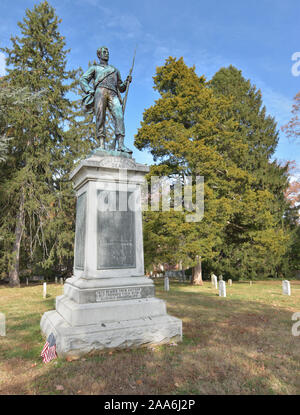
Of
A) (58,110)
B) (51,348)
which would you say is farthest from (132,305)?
(58,110)

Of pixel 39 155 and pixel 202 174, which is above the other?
pixel 39 155

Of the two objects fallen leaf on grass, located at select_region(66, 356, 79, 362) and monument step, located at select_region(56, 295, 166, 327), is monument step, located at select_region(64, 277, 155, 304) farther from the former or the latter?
fallen leaf on grass, located at select_region(66, 356, 79, 362)

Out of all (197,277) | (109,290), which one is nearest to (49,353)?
(109,290)

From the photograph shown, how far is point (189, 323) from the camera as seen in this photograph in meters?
6.39

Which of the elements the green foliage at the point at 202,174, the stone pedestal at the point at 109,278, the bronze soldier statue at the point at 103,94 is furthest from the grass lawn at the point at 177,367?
the green foliage at the point at 202,174

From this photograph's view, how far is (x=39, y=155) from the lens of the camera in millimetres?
19844

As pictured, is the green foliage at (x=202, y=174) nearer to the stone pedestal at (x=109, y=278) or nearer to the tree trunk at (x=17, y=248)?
the tree trunk at (x=17, y=248)

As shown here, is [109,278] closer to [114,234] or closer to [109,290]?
[109,290]

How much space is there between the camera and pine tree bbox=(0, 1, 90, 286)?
18.7 m

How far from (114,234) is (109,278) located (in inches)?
33.5

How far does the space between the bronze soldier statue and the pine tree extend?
45.6 ft

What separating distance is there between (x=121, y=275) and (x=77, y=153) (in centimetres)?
1775

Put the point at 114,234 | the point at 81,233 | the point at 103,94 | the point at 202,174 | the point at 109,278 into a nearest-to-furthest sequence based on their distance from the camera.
→ 1. the point at 109,278
2. the point at 114,234
3. the point at 81,233
4. the point at 103,94
5. the point at 202,174

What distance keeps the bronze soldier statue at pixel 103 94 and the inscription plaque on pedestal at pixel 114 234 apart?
4.47 feet
